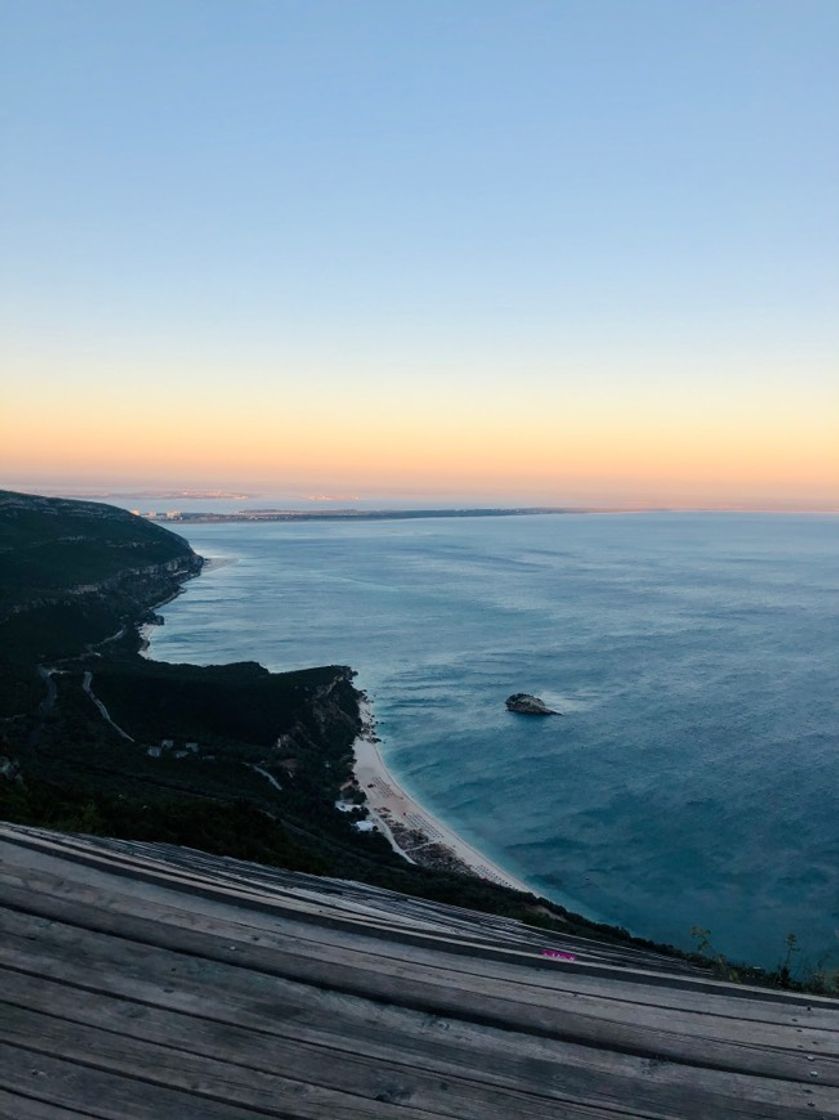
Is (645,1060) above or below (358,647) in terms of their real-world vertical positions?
above

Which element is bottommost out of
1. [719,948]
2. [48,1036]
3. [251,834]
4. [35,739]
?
[719,948]

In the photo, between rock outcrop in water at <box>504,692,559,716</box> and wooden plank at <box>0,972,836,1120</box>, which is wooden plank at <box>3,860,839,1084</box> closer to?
wooden plank at <box>0,972,836,1120</box>

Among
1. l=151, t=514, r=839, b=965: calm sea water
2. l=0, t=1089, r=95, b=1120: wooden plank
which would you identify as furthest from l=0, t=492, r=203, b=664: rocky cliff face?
l=0, t=1089, r=95, b=1120: wooden plank

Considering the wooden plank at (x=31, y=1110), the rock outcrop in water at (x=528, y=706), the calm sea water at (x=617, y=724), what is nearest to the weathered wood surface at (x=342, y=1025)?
the wooden plank at (x=31, y=1110)

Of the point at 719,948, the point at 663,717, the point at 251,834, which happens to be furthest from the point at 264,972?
the point at 663,717

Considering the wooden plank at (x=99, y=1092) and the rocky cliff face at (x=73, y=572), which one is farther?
the rocky cliff face at (x=73, y=572)

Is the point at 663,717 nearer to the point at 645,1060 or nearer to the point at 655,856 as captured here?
the point at 655,856

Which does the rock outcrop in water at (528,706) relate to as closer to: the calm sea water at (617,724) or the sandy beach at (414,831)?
the calm sea water at (617,724)
